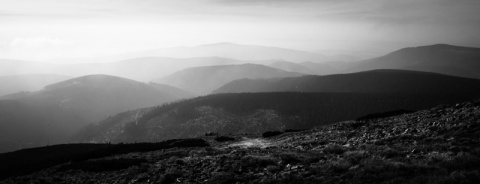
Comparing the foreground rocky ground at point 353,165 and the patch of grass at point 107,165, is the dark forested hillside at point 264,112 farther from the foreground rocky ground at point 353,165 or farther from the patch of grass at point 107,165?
the foreground rocky ground at point 353,165

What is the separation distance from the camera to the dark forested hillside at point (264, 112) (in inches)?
6053

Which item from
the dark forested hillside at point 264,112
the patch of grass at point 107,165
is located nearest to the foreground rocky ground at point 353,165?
the patch of grass at point 107,165

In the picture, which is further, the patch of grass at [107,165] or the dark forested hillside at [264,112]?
the dark forested hillside at [264,112]

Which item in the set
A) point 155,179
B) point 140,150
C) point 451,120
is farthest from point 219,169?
point 140,150

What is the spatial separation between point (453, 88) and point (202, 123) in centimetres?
17196

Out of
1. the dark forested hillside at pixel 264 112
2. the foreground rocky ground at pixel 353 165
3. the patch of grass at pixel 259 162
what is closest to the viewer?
the foreground rocky ground at pixel 353 165

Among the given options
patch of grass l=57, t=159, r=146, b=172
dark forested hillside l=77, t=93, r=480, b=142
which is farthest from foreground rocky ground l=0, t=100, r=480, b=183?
dark forested hillside l=77, t=93, r=480, b=142

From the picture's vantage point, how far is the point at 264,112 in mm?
168000

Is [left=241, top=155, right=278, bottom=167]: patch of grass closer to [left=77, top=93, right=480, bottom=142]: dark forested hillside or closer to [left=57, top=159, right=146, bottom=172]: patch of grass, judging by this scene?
[left=57, top=159, right=146, bottom=172]: patch of grass

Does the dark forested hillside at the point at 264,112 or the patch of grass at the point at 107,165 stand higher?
the patch of grass at the point at 107,165

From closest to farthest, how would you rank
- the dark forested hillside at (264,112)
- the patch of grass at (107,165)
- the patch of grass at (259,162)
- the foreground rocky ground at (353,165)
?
the foreground rocky ground at (353,165), the patch of grass at (259,162), the patch of grass at (107,165), the dark forested hillside at (264,112)

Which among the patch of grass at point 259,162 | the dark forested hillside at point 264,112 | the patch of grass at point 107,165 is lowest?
the dark forested hillside at point 264,112

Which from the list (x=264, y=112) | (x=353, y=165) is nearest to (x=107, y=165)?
(x=353, y=165)

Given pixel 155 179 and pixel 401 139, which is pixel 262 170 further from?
pixel 401 139
